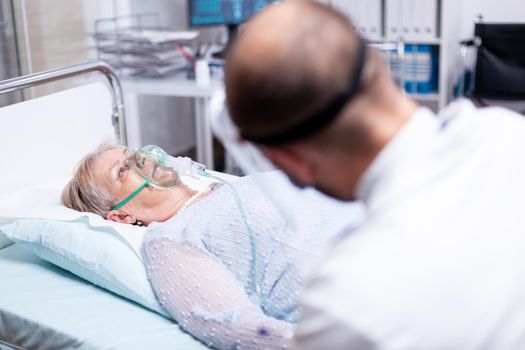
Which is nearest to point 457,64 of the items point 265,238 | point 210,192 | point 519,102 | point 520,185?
point 519,102

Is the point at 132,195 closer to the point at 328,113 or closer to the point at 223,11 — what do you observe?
the point at 328,113

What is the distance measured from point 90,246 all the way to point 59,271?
0.56 ft

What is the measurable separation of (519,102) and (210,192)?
1.93m

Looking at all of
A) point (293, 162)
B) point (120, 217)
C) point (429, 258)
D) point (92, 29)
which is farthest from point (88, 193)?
point (92, 29)

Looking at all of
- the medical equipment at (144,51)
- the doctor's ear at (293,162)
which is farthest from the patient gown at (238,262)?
the medical equipment at (144,51)

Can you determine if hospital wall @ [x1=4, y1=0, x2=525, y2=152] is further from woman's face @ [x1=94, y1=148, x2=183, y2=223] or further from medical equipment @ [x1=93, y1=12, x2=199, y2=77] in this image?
woman's face @ [x1=94, y1=148, x2=183, y2=223]

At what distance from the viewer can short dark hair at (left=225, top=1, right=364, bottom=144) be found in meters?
0.76

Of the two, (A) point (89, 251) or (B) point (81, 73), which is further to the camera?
(B) point (81, 73)

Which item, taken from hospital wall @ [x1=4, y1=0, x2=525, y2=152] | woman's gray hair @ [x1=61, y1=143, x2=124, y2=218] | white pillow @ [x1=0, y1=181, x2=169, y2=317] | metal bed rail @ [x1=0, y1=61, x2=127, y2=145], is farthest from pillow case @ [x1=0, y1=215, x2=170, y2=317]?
hospital wall @ [x1=4, y1=0, x2=525, y2=152]

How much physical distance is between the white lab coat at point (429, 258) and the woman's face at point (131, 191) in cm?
121

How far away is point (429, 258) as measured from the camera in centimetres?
74

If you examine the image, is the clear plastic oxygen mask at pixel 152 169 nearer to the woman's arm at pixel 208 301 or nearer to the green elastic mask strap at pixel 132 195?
the green elastic mask strap at pixel 132 195

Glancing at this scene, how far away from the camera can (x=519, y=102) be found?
3309 mm

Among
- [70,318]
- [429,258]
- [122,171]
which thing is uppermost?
[429,258]
